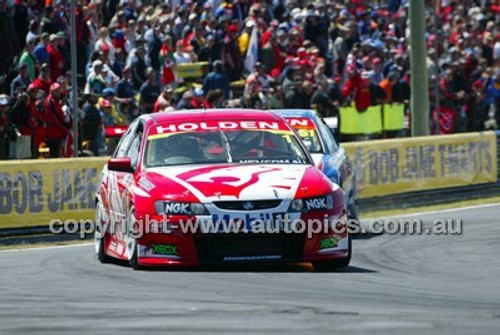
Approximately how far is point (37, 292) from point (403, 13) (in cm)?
2480

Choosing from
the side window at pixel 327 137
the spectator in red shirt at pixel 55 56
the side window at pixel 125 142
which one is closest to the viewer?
the side window at pixel 125 142

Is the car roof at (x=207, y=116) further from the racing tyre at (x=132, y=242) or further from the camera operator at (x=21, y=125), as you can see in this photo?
the camera operator at (x=21, y=125)

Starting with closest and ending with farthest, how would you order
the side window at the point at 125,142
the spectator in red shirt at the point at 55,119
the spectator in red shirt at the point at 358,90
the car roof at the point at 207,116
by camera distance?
1. the car roof at the point at 207,116
2. the side window at the point at 125,142
3. the spectator in red shirt at the point at 55,119
4. the spectator in red shirt at the point at 358,90

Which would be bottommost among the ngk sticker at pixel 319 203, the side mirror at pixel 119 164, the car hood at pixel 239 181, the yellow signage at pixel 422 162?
the yellow signage at pixel 422 162

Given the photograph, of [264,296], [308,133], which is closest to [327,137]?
[308,133]

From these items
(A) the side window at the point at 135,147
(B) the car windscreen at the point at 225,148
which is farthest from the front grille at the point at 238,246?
(A) the side window at the point at 135,147

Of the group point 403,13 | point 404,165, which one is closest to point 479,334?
point 404,165

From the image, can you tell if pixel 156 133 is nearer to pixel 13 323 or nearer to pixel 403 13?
pixel 13 323

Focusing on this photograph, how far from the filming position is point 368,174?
20594 mm

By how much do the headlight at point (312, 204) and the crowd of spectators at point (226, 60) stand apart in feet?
30.9

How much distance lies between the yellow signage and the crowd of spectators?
2206 mm

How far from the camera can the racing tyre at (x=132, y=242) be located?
12.1 meters

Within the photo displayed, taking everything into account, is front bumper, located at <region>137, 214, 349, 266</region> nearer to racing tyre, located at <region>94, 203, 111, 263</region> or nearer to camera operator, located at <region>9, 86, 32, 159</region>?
racing tyre, located at <region>94, 203, 111, 263</region>

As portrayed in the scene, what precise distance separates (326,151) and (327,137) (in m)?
0.48
